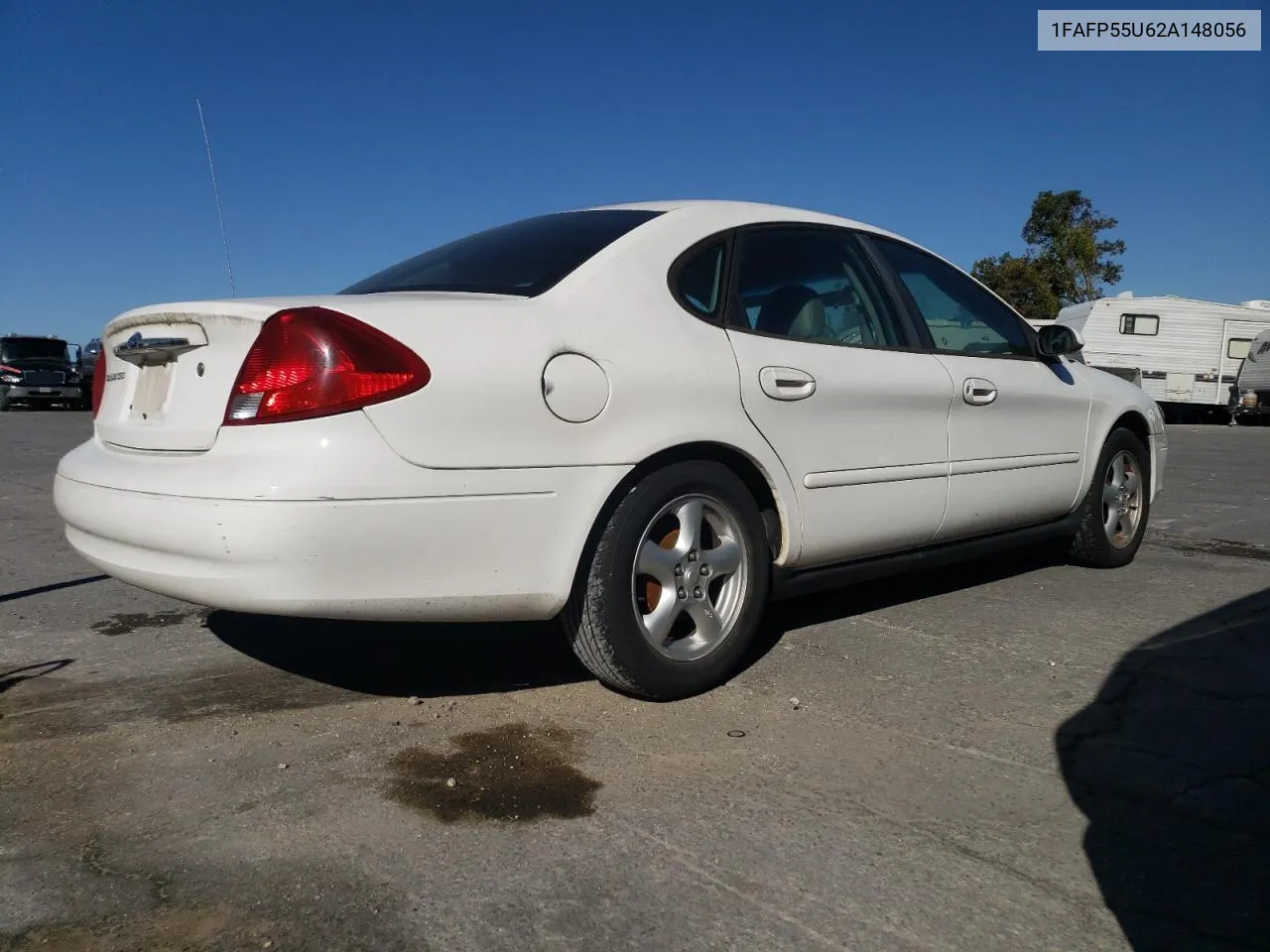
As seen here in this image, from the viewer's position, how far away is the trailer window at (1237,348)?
24.4 metres


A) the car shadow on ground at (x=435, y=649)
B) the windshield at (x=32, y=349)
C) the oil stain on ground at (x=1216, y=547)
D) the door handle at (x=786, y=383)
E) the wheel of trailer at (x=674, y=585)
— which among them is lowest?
the oil stain on ground at (x=1216, y=547)

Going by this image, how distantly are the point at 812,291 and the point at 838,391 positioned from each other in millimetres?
430

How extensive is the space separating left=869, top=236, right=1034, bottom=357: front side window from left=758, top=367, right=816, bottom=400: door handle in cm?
91

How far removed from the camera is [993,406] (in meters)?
4.26

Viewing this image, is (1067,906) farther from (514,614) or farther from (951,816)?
(514,614)

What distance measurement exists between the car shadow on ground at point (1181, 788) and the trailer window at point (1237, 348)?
77.6 ft

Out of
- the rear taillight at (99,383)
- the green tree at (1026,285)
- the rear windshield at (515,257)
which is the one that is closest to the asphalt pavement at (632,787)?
the rear taillight at (99,383)

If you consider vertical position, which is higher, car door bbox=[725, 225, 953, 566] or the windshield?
the windshield

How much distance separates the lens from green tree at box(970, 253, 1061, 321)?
1578 inches

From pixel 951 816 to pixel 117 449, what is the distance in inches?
97.9

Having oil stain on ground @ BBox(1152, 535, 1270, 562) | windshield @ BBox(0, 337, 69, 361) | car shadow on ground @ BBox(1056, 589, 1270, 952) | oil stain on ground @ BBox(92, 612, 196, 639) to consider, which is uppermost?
windshield @ BBox(0, 337, 69, 361)

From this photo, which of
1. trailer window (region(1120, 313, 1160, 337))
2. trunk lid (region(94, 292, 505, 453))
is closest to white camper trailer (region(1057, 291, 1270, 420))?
trailer window (region(1120, 313, 1160, 337))

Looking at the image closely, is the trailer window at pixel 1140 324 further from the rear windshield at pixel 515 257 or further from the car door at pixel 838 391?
the rear windshield at pixel 515 257

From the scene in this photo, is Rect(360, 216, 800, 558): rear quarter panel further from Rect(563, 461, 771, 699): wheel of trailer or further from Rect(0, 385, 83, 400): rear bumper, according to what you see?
Rect(0, 385, 83, 400): rear bumper
